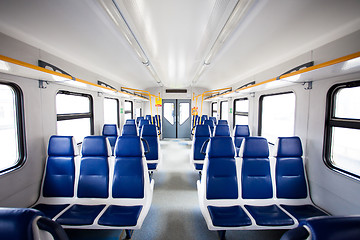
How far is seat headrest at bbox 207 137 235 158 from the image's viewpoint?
6.46 ft

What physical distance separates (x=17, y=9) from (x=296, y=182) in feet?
12.7

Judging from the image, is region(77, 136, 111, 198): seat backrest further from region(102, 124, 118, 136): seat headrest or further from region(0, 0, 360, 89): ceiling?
region(102, 124, 118, 136): seat headrest

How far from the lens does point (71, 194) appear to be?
197cm

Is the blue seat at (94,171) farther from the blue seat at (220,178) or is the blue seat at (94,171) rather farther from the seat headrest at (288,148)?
the seat headrest at (288,148)

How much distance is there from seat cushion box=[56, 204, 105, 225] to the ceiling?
2235 millimetres

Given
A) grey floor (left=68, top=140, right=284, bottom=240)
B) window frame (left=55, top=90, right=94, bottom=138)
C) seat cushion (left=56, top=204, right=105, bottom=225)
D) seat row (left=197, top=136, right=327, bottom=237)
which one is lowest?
grey floor (left=68, top=140, right=284, bottom=240)

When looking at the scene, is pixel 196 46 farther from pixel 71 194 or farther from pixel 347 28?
pixel 71 194

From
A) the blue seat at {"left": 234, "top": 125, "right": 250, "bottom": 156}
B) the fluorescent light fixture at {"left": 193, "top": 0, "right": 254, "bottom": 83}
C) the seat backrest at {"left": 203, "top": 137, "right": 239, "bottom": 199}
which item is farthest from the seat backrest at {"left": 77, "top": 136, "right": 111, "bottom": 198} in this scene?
the blue seat at {"left": 234, "top": 125, "right": 250, "bottom": 156}

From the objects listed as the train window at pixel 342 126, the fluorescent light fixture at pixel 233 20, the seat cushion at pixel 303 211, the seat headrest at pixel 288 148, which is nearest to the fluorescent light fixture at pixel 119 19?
the fluorescent light fixture at pixel 233 20

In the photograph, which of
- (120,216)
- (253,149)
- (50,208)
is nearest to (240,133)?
(253,149)

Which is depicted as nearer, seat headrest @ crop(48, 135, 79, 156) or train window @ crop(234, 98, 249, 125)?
seat headrest @ crop(48, 135, 79, 156)

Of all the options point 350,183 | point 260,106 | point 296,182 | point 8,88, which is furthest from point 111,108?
point 350,183

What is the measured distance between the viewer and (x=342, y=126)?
1.78m

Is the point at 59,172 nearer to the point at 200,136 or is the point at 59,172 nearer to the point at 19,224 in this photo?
the point at 19,224
